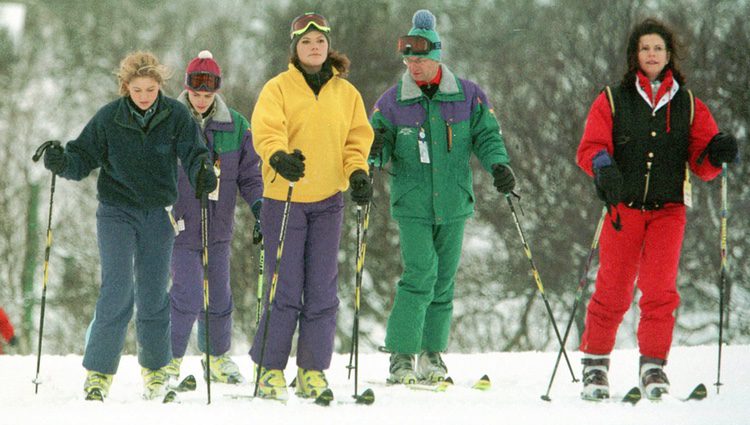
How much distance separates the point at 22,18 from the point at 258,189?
2176 centimetres

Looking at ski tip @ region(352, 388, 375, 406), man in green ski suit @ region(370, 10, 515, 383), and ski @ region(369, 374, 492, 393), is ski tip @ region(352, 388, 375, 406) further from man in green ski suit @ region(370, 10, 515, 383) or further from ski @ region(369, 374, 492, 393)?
man in green ski suit @ region(370, 10, 515, 383)

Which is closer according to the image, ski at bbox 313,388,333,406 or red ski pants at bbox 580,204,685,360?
ski at bbox 313,388,333,406

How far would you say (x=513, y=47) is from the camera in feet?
82.6

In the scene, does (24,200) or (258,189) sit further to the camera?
(24,200)

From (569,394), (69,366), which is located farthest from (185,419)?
(69,366)

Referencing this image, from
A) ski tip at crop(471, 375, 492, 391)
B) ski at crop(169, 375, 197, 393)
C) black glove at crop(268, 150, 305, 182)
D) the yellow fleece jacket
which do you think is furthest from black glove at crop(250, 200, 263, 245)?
ski tip at crop(471, 375, 492, 391)

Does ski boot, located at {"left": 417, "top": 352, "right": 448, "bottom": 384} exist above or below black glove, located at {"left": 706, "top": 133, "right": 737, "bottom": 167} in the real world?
below

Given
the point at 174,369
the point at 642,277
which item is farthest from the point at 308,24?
the point at 174,369

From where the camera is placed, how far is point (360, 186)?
580 centimetres

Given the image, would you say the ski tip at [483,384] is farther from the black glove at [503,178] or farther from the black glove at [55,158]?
the black glove at [55,158]

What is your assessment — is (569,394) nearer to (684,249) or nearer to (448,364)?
(448,364)

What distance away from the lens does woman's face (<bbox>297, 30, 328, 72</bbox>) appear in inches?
234

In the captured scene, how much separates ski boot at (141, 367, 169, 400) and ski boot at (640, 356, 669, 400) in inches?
98.6

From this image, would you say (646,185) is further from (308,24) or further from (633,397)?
(308,24)
